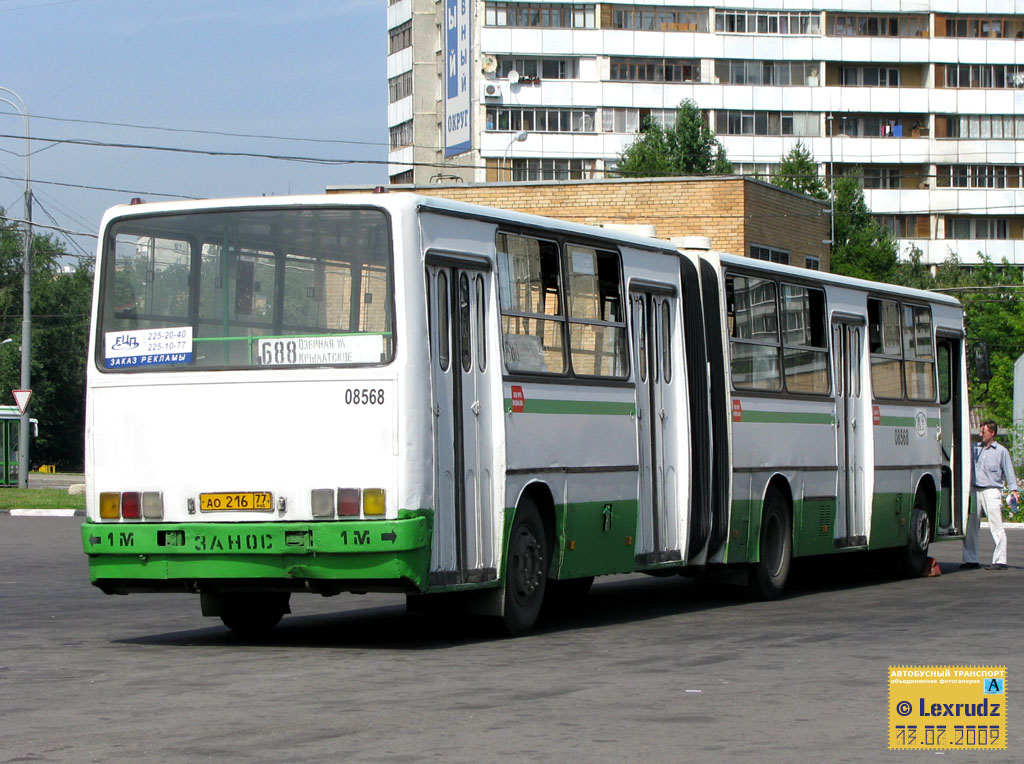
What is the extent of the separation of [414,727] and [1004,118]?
86013 millimetres

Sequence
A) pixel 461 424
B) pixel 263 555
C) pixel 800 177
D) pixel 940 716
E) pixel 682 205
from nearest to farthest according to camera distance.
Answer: pixel 940 716 < pixel 263 555 < pixel 461 424 < pixel 682 205 < pixel 800 177

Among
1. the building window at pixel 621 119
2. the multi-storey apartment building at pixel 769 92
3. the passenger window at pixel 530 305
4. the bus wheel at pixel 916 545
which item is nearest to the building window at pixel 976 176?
the multi-storey apartment building at pixel 769 92

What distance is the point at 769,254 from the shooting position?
43781 mm

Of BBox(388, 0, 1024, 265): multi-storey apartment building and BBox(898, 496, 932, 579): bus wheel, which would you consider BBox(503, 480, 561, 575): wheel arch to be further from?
BBox(388, 0, 1024, 265): multi-storey apartment building

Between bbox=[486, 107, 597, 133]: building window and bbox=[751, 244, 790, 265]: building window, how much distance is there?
1599 inches

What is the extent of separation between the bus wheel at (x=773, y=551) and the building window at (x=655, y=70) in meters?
69.6

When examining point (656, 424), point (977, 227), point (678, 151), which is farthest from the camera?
point (977, 227)

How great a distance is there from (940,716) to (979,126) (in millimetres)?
85799

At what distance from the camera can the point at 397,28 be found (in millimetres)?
90250

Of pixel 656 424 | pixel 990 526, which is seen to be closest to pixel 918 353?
pixel 990 526

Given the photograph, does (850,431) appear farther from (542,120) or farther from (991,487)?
(542,120)

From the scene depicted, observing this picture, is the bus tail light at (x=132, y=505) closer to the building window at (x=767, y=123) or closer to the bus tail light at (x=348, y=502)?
the bus tail light at (x=348, y=502)

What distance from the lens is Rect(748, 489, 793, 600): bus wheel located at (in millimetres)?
16391

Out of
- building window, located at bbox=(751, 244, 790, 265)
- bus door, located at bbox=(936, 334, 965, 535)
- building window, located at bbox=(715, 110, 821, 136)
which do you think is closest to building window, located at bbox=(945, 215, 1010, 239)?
building window, located at bbox=(715, 110, 821, 136)
